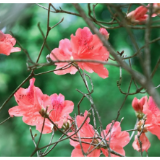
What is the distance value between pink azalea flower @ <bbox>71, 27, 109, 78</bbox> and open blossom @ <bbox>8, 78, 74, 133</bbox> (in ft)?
0.23

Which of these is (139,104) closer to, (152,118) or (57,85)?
(152,118)

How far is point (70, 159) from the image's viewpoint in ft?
1.11

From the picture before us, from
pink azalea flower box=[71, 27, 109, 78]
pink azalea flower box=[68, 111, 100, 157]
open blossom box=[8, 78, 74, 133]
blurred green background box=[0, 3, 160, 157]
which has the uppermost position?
pink azalea flower box=[71, 27, 109, 78]

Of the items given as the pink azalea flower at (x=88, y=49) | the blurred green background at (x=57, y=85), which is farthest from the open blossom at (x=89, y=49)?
the blurred green background at (x=57, y=85)

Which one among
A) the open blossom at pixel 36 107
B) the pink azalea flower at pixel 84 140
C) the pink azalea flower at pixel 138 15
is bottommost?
the pink azalea flower at pixel 84 140

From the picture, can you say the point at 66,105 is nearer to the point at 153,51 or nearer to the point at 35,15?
the point at 35,15

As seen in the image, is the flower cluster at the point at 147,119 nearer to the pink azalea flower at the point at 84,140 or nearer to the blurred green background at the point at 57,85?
the pink azalea flower at the point at 84,140

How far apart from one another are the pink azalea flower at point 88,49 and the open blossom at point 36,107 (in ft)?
0.23

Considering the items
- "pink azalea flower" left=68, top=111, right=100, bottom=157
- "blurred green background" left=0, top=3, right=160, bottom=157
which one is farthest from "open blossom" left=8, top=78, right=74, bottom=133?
"blurred green background" left=0, top=3, right=160, bottom=157

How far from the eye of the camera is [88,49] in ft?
1.33

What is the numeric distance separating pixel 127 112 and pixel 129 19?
4.51 feet

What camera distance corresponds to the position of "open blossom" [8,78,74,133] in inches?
16.0

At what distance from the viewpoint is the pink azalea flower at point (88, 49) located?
0.40 metres

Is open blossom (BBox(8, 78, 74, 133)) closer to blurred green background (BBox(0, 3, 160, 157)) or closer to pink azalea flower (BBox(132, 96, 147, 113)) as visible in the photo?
pink azalea flower (BBox(132, 96, 147, 113))
